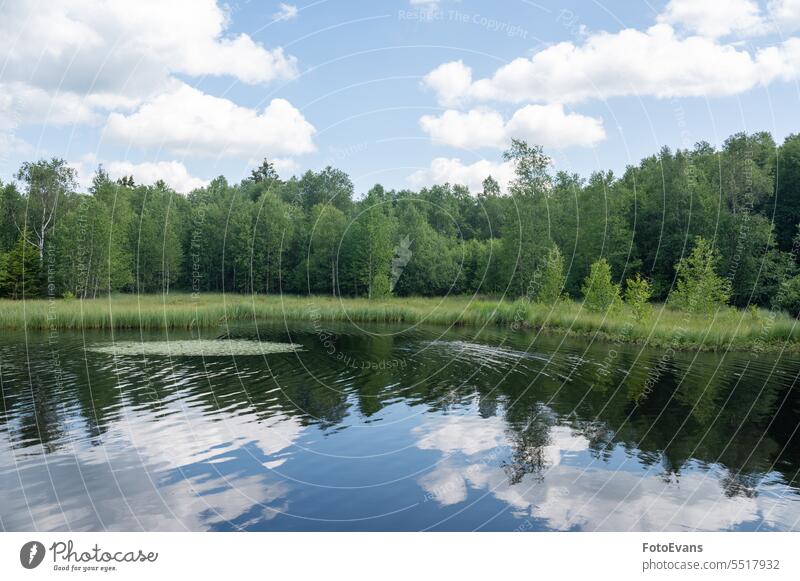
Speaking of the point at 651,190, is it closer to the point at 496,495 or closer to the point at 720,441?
the point at 720,441

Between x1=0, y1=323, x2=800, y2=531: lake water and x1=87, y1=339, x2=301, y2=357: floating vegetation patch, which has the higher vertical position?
x1=87, y1=339, x2=301, y2=357: floating vegetation patch

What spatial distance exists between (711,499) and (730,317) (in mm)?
28491

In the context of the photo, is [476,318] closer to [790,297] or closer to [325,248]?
[790,297]

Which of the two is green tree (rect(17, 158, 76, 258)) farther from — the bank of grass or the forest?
the bank of grass

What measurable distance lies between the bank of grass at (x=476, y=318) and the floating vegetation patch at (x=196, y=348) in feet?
14.9

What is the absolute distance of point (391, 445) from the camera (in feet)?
49.4

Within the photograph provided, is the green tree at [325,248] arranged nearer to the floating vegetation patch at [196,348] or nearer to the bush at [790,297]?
the floating vegetation patch at [196,348]

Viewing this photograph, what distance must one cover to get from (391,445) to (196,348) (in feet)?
60.2

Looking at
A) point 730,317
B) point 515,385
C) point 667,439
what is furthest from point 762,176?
point 667,439

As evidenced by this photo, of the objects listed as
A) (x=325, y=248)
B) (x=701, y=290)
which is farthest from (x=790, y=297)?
(x=325, y=248)

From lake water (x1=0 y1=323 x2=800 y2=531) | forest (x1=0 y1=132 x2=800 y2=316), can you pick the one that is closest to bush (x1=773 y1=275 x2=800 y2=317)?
forest (x1=0 y1=132 x2=800 y2=316)

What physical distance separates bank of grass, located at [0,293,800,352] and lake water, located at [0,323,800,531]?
260 inches

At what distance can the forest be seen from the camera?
1987 inches

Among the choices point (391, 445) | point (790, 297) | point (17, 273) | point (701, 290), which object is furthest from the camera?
point (17, 273)
